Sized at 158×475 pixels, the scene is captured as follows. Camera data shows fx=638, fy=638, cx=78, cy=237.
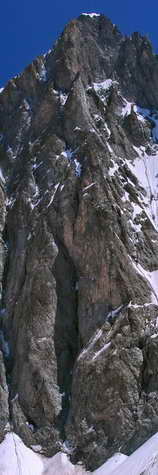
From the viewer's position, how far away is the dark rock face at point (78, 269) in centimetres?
4256

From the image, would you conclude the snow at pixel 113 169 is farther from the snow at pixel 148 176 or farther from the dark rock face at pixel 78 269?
the snow at pixel 148 176

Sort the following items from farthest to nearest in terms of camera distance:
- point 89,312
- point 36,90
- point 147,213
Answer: point 36,90 → point 147,213 → point 89,312

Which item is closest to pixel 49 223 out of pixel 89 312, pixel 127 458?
pixel 89 312

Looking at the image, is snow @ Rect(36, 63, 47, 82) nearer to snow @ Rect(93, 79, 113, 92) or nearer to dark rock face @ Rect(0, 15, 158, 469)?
dark rock face @ Rect(0, 15, 158, 469)

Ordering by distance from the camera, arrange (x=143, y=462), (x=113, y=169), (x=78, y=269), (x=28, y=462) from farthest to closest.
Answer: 1. (x=113, y=169)
2. (x=78, y=269)
3. (x=28, y=462)
4. (x=143, y=462)

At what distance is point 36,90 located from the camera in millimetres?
73062

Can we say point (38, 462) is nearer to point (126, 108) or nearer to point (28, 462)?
point (28, 462)

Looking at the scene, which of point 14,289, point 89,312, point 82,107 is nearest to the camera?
point 89,312

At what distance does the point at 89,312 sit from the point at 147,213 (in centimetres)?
1445

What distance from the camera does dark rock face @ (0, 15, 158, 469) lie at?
140 feet

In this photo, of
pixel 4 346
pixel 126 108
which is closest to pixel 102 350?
pixel 4 346

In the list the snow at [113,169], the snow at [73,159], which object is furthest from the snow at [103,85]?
the snow at [113,169]

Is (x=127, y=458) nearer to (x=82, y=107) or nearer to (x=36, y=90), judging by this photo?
(x=82, y=107)

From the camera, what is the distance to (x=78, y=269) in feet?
164
